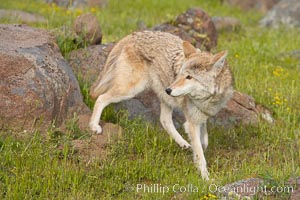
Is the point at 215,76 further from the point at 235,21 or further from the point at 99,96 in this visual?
the point at 235,21

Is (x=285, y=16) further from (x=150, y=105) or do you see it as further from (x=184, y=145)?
(x=184, y=145)

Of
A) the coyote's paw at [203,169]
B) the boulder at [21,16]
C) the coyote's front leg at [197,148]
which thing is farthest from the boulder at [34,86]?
the boulder at [21,16]

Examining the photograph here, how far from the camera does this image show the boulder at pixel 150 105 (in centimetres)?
977

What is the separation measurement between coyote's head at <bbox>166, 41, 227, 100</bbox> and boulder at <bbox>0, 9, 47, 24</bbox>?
550cm

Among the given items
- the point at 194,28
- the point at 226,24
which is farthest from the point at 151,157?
the point at 226,24

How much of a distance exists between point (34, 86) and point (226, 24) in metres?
8.62

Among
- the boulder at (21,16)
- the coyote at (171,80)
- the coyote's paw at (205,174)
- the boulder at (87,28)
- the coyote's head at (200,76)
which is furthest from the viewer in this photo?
the boulder at (21,16)

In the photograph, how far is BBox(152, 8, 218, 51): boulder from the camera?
1229 centimetres

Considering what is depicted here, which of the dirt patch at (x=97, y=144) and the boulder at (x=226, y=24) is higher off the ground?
the dirt patch at (x=97, y=144)

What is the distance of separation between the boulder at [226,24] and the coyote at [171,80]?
6.86m

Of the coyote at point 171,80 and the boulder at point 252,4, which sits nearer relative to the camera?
the coyote at point 171,80

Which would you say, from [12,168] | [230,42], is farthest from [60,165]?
[230,42]

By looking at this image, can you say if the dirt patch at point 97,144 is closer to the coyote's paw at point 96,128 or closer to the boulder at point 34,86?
the coyote's paw at point 96,128

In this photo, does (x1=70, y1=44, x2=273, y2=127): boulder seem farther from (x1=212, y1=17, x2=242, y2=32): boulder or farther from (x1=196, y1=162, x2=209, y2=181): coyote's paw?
(x1=212, y1=17, x2=242, y2=32): boulder
